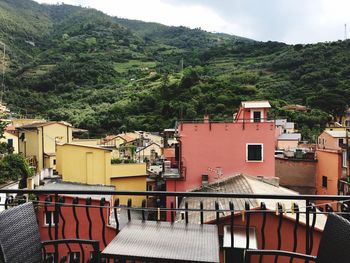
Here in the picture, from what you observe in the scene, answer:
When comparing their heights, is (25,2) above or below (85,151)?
above

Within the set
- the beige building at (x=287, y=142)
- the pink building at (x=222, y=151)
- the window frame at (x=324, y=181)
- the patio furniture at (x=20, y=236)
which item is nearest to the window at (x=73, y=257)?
the patio furniture at (x=20, y=236)

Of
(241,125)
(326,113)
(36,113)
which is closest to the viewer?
(241,125)

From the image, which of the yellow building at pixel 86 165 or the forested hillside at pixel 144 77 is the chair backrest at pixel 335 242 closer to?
the yellow building at pixel 86 165

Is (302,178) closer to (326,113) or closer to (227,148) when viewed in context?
(227,148)

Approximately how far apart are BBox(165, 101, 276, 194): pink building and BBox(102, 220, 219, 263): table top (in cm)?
1419

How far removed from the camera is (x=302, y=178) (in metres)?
21.8

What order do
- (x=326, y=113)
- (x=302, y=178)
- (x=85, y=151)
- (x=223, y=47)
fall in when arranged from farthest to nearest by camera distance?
(x=223, y=47) < (x=326, y=113) < (x=302, y=178) < (x=85, y=151)

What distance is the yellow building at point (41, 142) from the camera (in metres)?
25.0

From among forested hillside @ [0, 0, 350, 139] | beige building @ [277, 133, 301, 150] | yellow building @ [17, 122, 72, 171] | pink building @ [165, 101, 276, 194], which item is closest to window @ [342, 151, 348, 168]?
pink building @ [165, 101, 276, 194]

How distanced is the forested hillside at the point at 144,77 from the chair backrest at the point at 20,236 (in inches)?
1372

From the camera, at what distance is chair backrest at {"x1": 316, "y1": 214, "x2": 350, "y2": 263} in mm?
1795

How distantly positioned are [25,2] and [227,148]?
133 metres

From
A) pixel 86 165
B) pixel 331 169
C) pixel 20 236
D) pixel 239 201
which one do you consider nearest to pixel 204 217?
pixel 239 201

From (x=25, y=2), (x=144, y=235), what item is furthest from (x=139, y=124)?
(x=25, y=2)
